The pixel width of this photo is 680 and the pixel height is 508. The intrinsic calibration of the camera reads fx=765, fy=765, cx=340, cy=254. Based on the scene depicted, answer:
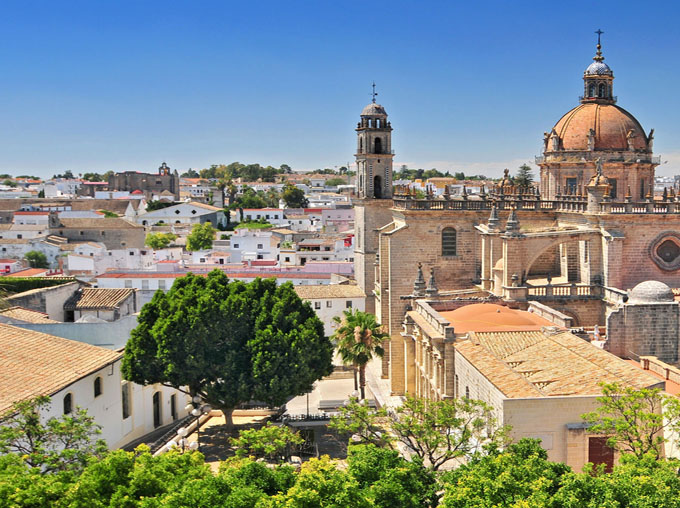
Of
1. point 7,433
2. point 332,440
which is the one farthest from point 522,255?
point 7,433

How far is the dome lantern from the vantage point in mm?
40625

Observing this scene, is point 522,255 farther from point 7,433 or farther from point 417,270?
point 7,433

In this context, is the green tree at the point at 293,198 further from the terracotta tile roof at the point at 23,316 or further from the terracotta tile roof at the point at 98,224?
the terracotta tile roof at the point at 23,316

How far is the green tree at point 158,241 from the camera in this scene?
86.4m

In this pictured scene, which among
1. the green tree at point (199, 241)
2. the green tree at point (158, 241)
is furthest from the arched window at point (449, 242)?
the green tree at point (158, 241)

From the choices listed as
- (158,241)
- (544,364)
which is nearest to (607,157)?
(544,364)

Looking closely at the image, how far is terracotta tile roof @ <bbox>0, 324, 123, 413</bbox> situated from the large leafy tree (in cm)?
155

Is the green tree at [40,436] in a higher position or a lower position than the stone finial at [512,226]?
lower

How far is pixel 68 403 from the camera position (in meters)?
22.9

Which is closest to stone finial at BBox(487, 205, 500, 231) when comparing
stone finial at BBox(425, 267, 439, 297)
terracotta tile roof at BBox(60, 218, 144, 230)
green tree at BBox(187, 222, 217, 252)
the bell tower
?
stone finial at BBox(425, 267, 439, 297)

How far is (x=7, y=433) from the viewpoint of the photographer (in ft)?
57.8

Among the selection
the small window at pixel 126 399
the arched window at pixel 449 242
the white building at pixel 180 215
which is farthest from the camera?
the white building at pixel 180 215

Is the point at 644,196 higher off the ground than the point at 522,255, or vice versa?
the point at 644,196

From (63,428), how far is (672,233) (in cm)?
2578
